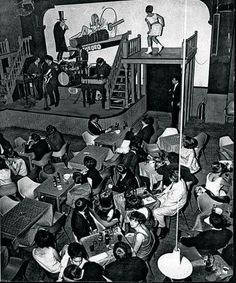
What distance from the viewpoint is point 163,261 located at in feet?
16.6

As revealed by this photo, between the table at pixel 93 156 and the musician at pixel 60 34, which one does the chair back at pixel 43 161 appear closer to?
the table at pixel 93 156

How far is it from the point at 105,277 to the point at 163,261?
1091 millimetres

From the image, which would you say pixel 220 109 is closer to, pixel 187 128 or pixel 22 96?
pixel 187 128

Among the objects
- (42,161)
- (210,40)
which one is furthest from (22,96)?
(210,40)

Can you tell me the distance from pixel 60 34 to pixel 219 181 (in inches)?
422

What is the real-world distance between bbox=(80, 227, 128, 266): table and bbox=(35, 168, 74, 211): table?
1570 mm

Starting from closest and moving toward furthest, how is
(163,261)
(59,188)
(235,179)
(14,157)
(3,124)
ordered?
(235,179) < (163,261) < (59,188) < (14,157) < (3,124)

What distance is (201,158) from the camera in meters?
11.0

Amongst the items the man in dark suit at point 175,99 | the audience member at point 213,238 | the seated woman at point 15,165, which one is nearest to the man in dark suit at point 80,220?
the audience member at point 213,238

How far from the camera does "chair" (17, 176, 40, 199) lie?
26.7 feet

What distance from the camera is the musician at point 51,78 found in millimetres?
13695

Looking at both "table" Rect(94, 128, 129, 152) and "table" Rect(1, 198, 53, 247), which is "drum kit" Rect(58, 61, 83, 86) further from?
"table" Rect(1, 198, 53, 247)

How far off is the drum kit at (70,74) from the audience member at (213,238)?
33.5 feet

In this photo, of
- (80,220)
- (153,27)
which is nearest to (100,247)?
(80,220)
